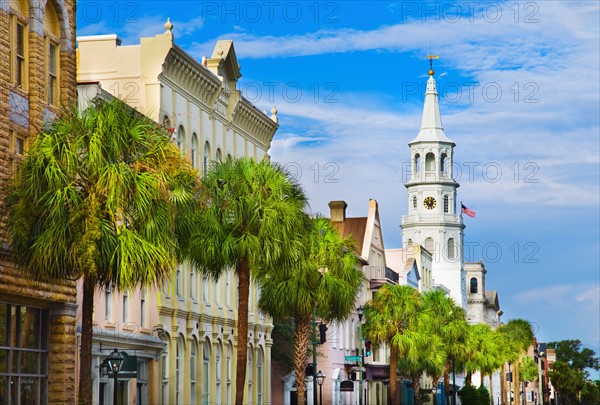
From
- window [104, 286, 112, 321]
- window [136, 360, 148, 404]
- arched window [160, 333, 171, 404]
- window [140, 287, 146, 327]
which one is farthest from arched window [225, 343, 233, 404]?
window [104, 286, 112, 321]

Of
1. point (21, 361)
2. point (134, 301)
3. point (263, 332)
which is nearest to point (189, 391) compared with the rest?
point (134, 301)

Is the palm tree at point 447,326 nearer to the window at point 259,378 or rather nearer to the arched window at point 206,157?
the window at point 259,378

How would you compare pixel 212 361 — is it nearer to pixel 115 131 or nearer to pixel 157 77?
pixel 157 77

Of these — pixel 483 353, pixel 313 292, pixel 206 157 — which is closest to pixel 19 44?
pixel 313 292

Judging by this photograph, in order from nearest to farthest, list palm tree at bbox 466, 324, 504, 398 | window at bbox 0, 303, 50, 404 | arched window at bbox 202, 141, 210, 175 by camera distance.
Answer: window at bbox 0, 303, 50, 404 → arched window at bbox 202, 141, 210, 175 → palm tree at bbox 466, 324, 504, 398

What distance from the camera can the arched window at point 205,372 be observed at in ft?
181

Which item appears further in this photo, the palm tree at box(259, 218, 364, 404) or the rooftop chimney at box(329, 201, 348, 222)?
the rooftop chimney at box(329, 201, 348, 222)

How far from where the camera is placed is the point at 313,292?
5078 cm

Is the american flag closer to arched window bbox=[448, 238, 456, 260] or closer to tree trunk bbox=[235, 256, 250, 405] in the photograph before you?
arched window bbox=[448, 238, 456, 260]

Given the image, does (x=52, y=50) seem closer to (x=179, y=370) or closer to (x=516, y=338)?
(x=179, y=370)

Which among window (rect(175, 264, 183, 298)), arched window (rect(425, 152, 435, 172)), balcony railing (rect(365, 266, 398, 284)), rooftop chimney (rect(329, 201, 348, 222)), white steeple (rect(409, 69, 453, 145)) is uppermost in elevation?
white steeple (rect(409, 69, 453, 145))

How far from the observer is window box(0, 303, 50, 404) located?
31.8 metres

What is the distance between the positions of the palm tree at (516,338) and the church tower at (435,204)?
7593mm

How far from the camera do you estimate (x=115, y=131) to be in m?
28.0
